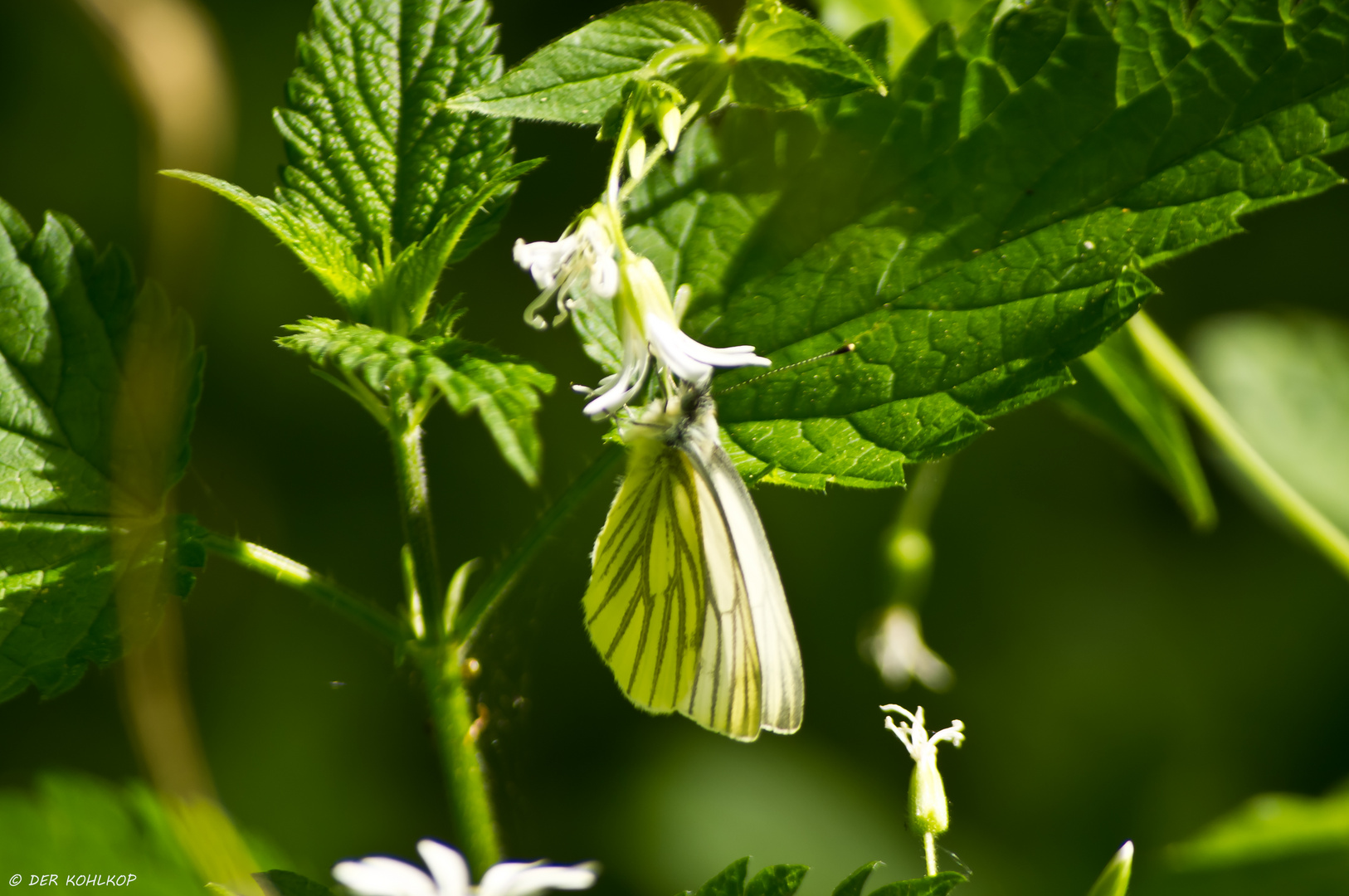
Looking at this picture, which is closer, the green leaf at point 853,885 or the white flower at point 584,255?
the green leaf at point 853,885

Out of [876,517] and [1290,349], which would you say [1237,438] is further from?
[876,517]

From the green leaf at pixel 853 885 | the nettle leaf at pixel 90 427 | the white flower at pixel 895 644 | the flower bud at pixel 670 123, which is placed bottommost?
the white flower at pixel 895 644

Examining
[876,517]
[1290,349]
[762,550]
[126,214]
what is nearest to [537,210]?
[126,214]

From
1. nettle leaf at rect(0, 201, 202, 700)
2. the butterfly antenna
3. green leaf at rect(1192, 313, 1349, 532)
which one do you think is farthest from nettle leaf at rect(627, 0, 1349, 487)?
green leaf at rect(1192, 313, 1349, 532)

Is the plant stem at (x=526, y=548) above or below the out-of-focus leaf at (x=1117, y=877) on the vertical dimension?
above

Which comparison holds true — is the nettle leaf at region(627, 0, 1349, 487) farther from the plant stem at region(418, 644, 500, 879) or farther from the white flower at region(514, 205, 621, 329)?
the plant stem at region(418, 644, 500, 879)

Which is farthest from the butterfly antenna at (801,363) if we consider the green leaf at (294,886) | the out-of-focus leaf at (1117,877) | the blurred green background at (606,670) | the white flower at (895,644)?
the blurred green background at (606,670)

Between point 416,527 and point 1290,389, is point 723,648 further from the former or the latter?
point 1290,389

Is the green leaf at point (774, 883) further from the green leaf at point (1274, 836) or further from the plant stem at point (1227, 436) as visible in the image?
the green leaf at point (1274, 836)
